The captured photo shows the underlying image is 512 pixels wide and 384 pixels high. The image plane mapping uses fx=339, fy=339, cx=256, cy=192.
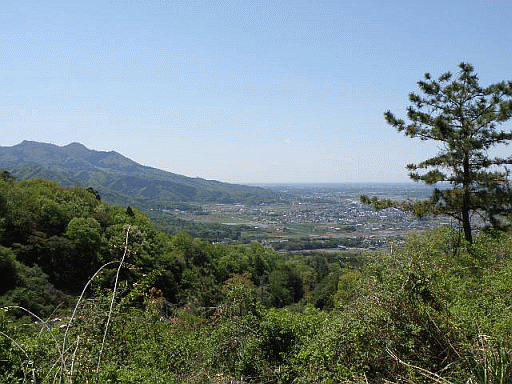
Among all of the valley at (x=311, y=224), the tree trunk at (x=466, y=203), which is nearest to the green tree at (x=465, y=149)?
the tree trunk at (x=466, y=203)

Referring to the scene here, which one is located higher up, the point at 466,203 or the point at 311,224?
the point at 466,203

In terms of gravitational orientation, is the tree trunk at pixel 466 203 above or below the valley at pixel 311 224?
above

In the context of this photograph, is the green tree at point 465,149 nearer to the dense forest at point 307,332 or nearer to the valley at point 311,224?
the dense forest at point 307,332

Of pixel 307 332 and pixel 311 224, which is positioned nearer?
pixel 307 332

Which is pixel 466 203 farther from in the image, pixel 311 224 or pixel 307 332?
pixel 311 224

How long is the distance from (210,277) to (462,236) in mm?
43667

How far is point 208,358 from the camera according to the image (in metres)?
6.89

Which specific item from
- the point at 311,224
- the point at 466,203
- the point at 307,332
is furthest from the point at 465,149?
the point at 311,224

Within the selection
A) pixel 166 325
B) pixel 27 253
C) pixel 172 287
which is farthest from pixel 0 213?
pixel 166 325

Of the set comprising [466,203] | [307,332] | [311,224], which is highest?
[466,203]

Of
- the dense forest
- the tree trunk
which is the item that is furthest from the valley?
the dense forest

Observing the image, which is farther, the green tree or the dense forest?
the green tree

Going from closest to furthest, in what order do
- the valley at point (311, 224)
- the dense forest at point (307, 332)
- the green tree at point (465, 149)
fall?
the dense forest at point (307, 332)
the green tree at point (465, 149)
the valley at point (311, 224)

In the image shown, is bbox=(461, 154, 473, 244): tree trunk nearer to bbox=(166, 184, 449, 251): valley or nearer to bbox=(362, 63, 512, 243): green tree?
bbox=(362, 63, 512, 243): green tree
